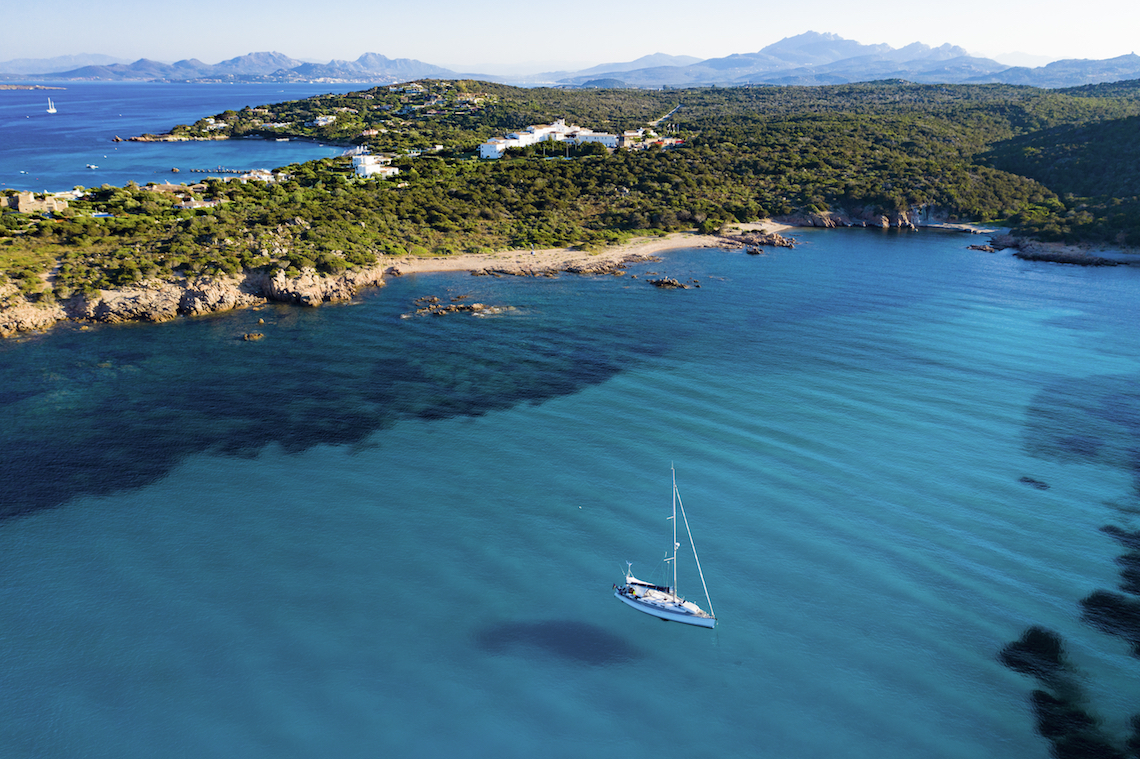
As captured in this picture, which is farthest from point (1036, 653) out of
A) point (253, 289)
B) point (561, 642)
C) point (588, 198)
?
point (588, 198)

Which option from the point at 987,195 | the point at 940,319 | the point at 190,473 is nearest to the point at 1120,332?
the point at 940,319

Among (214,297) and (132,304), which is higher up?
(214,297)

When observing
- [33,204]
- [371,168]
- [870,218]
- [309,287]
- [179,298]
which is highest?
[371,168]

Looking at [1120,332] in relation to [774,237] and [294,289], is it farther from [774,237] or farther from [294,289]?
[294,289]

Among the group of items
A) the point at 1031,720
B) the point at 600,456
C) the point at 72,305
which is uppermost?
the point at 72,305

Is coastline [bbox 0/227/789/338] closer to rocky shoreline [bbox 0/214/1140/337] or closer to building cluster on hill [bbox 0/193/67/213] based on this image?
rocky shoreline [bbox 0/214/1140/337]

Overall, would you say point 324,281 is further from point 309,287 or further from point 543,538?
point 543,538

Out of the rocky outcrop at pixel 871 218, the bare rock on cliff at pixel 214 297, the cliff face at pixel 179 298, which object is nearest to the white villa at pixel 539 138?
the rocky outcrop at pixel 871 218
